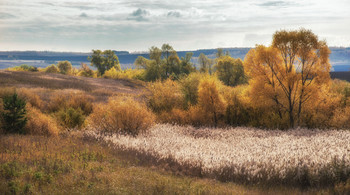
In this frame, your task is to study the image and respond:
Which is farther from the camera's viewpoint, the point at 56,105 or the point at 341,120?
the point at 56,105

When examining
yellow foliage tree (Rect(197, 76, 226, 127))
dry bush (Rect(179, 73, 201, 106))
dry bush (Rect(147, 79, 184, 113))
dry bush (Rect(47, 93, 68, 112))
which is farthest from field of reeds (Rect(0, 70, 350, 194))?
dry bush (Rect(179, 73, 201, 106))

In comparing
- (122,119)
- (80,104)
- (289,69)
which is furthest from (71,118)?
(289,69)

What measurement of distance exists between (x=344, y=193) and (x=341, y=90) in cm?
2253

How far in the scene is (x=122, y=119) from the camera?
18781 mm

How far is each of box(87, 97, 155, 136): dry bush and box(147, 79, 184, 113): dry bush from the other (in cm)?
777

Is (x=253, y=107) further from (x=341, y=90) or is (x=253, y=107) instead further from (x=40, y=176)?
(x=40, y=176)

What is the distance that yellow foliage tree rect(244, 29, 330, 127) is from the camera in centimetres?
2233

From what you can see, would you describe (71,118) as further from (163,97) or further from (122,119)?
(163,97)

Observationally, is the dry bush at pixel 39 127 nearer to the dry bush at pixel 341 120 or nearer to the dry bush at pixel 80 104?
the dry bush at pixel 80 104

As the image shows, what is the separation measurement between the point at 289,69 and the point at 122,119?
1383 centimetres

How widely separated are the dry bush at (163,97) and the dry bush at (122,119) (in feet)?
25.5

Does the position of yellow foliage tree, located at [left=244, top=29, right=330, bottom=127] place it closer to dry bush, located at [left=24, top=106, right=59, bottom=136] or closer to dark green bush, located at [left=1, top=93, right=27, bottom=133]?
dry bush, located at [left=24, top=106, right=59, bottom=136]

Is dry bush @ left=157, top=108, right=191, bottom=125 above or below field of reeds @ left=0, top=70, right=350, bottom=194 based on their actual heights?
below

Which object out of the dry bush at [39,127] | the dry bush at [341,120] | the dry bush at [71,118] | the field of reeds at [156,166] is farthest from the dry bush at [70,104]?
the dry bush at [341,120]
